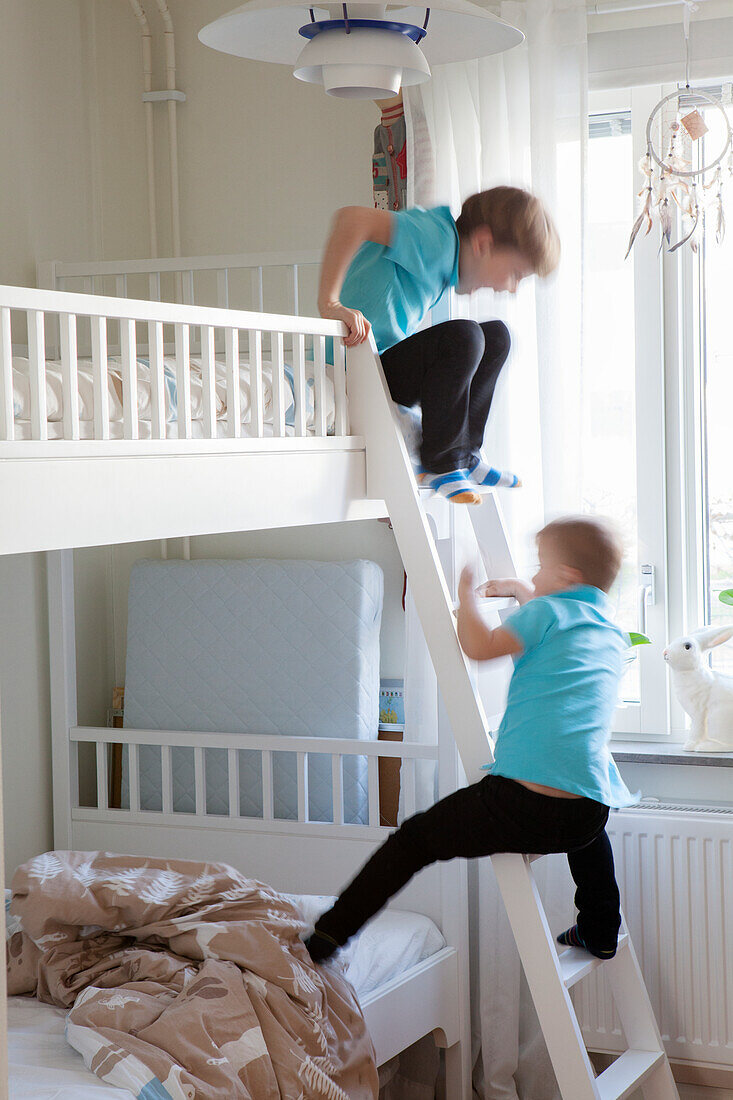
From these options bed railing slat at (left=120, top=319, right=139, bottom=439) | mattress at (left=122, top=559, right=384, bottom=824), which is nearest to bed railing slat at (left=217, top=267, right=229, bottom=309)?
mattress at (left=122, top=559, right=384, bottom=824)

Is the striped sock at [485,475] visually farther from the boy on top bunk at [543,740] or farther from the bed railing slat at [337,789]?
the bed railing slat at [337,789]

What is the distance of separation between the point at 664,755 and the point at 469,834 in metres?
0.86

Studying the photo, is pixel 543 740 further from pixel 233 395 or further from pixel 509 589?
pixel 233 395

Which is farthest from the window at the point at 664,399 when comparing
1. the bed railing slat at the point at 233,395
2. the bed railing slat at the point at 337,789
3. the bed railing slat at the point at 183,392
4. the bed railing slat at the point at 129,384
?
the bed railing slat at the point at 129,384

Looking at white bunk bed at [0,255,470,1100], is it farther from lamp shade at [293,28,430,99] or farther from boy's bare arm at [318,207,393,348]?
lamp shade at [293,28,430,99]

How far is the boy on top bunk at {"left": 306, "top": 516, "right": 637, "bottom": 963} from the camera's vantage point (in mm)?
A: 1939

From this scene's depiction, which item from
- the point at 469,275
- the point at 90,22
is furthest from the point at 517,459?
the point at 90,22

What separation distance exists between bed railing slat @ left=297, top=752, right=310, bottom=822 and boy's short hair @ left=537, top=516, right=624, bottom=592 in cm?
95

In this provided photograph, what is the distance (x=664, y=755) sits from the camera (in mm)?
2674

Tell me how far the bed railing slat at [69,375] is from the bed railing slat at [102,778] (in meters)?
1.53

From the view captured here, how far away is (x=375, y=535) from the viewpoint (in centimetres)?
299

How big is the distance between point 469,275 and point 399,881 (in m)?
→ 1.08

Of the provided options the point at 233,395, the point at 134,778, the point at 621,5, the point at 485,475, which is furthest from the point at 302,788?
the point at 621,5

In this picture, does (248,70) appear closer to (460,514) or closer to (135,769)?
(460,514)
